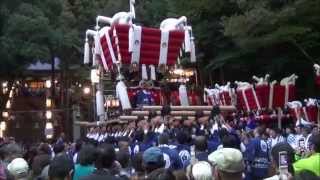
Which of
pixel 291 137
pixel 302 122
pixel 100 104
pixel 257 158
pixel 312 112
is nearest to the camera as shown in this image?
pixel 257 158

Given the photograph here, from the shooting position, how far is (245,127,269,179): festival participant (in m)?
12.5

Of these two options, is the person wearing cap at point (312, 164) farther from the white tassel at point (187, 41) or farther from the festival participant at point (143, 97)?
the white tassel at point (187, 41)

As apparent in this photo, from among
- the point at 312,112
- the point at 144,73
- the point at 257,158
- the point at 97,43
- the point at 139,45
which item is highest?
the point at 97,43

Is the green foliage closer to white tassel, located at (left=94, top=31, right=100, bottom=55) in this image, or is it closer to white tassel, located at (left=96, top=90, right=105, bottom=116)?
white tassel, located at (left=94, top=31, right=100, bottom=55)

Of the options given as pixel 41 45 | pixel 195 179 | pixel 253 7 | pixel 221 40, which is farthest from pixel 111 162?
pixel 41 45

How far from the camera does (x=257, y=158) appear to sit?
1254cm

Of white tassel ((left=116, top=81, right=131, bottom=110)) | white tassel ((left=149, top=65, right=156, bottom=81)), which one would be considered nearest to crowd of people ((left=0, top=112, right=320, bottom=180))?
white tassel ((left=116, top=81, right=131, bottom=110))

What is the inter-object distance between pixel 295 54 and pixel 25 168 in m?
21.1

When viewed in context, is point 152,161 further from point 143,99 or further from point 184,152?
point 143,99

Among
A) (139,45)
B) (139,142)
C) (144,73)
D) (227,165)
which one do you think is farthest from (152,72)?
(227,165)

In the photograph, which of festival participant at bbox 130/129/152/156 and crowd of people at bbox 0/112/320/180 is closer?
crowd of people at bbox 0/112/320/180

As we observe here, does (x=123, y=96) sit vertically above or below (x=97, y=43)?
below

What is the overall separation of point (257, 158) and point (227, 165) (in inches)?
310

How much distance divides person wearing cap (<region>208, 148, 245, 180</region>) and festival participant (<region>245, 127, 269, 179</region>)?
301 inches
